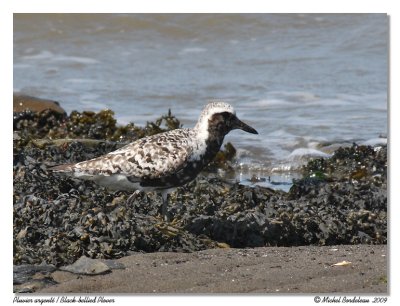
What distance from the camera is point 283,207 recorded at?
645 cm

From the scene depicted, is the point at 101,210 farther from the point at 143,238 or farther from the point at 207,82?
the point at 207,82

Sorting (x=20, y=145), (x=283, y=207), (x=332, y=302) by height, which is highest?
(x=20, y=145)

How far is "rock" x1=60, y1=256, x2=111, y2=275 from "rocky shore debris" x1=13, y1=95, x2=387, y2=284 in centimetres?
18

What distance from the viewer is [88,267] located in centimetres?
500

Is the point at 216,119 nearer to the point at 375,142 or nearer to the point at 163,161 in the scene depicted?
the point at 163,161

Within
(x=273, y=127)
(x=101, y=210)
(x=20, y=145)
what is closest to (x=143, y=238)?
(x=101, y=210)

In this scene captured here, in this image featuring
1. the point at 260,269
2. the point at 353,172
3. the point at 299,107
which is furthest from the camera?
the point at 299,107

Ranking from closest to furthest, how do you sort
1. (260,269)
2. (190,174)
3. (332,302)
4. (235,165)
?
1. (332,302)
2. (260,269)
3. (190,174)
4. (235,165)

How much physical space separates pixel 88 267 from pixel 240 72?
7997 millimetres

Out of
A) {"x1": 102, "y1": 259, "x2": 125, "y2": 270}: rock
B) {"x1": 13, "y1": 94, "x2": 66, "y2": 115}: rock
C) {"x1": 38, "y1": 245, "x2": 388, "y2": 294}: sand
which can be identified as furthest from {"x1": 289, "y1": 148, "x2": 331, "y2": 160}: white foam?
{"x1": 102, "y1": 259, "x2": 125, "y2": 270}: rock

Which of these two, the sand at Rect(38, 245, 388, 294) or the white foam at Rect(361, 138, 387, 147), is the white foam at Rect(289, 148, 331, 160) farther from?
the sand at Rect(38, 245, 388, 294)

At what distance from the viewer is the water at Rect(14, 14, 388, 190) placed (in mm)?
9828

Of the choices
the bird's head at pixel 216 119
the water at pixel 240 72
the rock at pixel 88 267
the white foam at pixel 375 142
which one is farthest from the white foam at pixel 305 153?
the rock at pixel 88 267

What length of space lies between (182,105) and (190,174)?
5050mm
